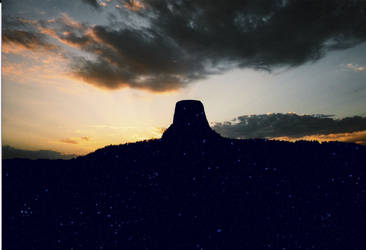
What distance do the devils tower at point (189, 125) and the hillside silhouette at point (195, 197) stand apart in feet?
0.20

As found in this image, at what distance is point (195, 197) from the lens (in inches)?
390

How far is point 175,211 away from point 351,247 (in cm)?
661

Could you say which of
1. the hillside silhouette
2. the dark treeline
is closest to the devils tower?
the hillside silhouette

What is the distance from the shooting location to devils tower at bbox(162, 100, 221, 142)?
1205cm

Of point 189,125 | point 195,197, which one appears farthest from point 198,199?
point 189,125

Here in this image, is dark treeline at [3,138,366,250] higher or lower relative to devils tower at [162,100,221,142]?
lower

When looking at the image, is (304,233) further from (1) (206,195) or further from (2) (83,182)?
(2) (83,182)

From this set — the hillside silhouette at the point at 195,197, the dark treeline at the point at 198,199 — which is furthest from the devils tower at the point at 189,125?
the dark treeline at the point at 198,199

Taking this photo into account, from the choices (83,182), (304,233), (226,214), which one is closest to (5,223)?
(83,182)

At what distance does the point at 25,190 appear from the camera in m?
11.8

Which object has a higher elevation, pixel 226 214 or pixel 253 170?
pixel 253 170

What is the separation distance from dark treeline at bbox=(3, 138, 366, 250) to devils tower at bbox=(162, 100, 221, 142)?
0.43 metres

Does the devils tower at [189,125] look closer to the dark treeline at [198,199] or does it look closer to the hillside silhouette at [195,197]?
the hillside silhouette at [195,197]

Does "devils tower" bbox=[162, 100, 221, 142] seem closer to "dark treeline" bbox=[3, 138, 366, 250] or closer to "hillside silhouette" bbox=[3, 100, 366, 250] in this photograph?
"hillside silhouette" bbox=[3, 100, 366, 250]
